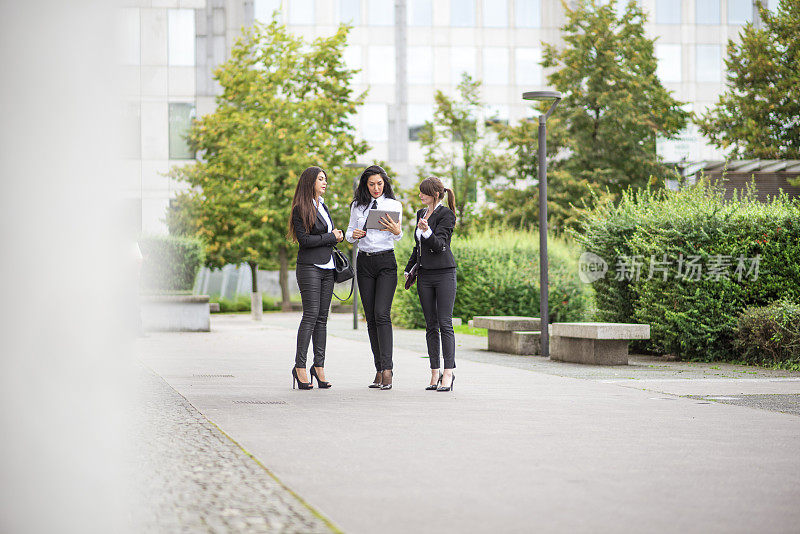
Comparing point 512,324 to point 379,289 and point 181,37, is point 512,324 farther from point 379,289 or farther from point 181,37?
point 181,37

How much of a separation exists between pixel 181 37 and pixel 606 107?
74.4 feet

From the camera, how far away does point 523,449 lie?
21.7 feet

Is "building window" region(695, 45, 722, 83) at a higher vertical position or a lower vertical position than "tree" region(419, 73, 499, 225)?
higher

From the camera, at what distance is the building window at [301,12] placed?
56188 mm

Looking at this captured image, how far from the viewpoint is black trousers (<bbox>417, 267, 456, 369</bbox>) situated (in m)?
10.1

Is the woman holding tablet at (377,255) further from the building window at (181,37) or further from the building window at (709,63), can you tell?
the building window at (709,63)

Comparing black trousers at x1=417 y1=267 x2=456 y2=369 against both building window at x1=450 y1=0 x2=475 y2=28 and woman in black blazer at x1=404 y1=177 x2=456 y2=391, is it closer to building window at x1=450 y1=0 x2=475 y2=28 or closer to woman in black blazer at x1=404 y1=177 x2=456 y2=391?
woman in black blazer at x1=404 y1=177 x2=456 y2=391

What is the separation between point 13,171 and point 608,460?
13.1 ft

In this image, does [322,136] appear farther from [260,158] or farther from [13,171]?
[13,171]

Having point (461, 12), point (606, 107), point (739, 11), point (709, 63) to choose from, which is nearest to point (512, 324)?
point (606, 107)

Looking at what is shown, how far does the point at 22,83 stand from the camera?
261 inches

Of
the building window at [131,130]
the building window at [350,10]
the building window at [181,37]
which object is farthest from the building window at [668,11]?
the building window at [131,130]

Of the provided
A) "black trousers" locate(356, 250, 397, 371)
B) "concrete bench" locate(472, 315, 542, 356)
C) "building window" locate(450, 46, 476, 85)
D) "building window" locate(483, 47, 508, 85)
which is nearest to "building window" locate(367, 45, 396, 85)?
"building window" locate(450, 46, 476, 85)

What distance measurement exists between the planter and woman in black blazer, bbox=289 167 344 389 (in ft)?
47.6
